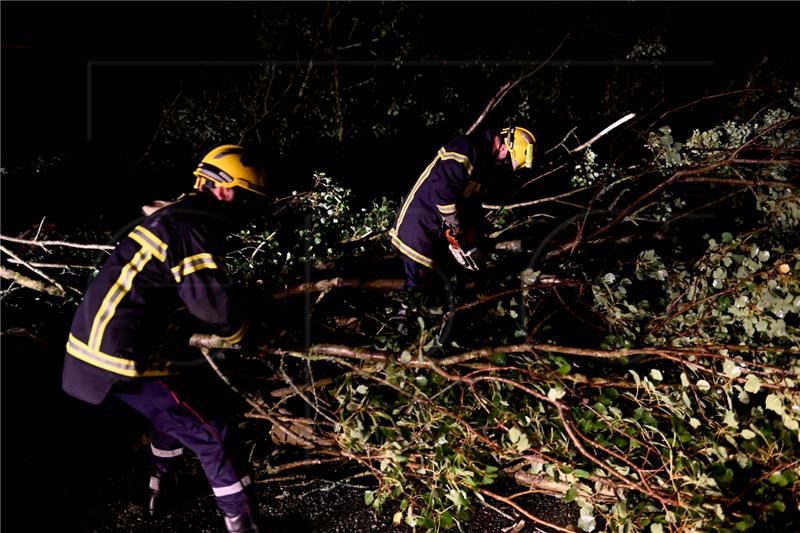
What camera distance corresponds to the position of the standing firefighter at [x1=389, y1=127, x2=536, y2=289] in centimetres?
382

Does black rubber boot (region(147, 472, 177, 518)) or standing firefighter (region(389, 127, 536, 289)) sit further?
standing firefighter (region(389, 127, 536, 289))

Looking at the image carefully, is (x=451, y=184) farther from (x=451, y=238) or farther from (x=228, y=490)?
(x=228, y=490)

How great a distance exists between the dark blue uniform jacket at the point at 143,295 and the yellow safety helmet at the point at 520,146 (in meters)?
2.36

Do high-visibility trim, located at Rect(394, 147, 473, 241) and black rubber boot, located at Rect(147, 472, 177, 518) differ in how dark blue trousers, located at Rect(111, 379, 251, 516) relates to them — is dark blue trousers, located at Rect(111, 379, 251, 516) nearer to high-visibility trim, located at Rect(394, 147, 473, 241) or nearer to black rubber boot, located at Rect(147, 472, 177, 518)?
black rubber boot, located at Rect(147, 472, 177, 518)

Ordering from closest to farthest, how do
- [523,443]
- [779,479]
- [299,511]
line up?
[779,479], [523,443], [299,511]

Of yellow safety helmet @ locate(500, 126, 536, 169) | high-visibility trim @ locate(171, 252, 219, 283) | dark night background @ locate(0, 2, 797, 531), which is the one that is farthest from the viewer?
yellow safety helmet @ locate(500, 126, 536, 169)

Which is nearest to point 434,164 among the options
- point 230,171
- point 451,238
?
point 451,238

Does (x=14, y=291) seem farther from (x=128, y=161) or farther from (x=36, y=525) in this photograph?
(x=128, y=161)

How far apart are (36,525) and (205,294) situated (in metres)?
1.62

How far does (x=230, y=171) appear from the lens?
2.43 metres

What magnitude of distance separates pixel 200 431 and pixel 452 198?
2.25 m

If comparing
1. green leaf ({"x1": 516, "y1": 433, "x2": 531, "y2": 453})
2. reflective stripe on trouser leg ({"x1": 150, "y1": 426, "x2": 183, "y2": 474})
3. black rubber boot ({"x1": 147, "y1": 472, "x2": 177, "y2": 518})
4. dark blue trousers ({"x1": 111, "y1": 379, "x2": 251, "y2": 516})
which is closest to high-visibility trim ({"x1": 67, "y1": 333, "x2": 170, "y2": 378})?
dark blue trousers ({"x1": 111, "y1": 379, "x2": 251, "y2": 516})

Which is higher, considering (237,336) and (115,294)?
(115,294)

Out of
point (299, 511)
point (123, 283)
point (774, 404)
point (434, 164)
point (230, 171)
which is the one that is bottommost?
point (299, 511)
